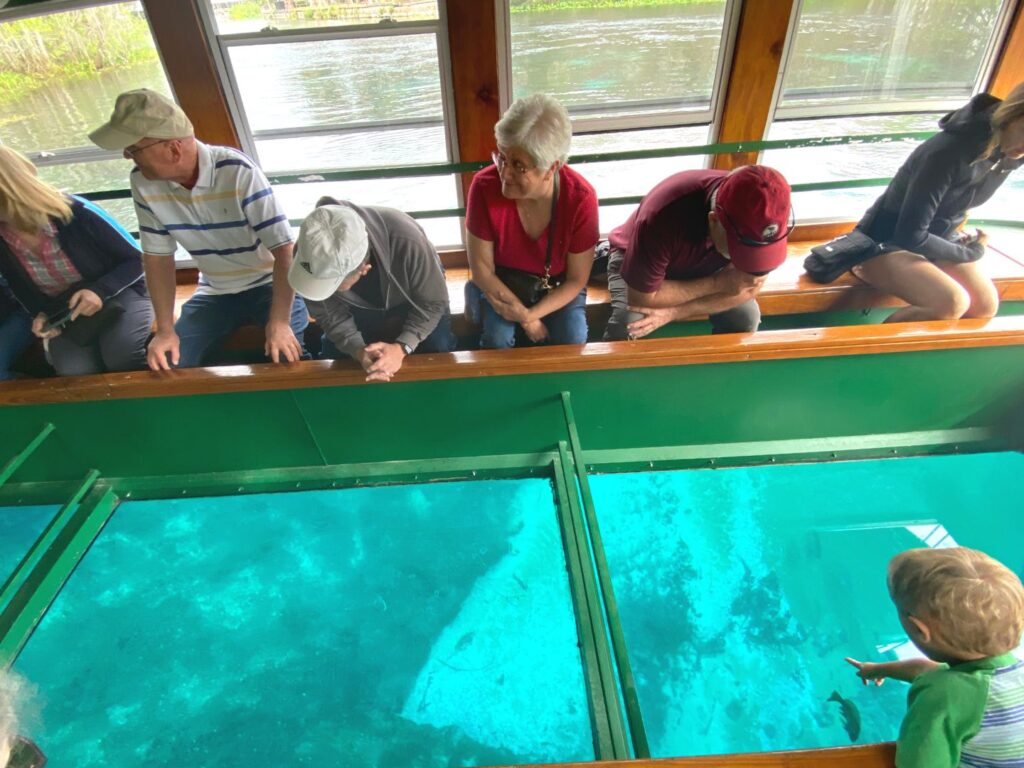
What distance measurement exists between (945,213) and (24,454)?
3.03m

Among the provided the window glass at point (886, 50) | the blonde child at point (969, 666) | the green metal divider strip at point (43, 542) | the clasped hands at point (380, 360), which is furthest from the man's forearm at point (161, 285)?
the window glass at point (886, 50)

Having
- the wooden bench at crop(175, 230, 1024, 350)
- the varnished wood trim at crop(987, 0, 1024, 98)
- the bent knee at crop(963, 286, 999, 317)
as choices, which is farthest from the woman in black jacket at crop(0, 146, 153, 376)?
the varnished wood trim at crop(987, 0, 1024, 98)

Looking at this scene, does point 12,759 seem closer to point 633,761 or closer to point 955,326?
point 633,761

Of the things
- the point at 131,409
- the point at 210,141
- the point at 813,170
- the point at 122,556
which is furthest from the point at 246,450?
the point at 813,170

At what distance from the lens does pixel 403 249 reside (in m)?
1.55

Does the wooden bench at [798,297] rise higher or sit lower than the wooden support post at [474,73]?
lower

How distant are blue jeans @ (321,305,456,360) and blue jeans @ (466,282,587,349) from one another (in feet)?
0.45

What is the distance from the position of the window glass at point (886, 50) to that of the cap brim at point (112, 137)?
8.10 ft

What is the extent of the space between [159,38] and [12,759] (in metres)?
2.35

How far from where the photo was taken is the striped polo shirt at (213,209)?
64.2 inches

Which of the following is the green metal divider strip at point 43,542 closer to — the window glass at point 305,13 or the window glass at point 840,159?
the window glass at point 305,13

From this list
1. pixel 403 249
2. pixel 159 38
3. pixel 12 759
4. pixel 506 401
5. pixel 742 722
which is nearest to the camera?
pixel 12 759

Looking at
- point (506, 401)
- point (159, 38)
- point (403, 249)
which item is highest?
point (159, 38)

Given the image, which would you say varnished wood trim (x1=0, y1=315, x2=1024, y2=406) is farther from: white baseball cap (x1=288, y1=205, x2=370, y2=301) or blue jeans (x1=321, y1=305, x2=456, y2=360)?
white baseball cap (x1=288, y1=205, x2=370, y2=301)
